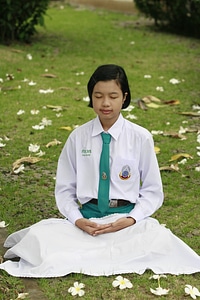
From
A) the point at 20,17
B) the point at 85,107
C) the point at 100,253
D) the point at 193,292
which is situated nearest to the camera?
the point at 193,292

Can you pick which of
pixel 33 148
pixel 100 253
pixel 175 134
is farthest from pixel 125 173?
pixel 175 134

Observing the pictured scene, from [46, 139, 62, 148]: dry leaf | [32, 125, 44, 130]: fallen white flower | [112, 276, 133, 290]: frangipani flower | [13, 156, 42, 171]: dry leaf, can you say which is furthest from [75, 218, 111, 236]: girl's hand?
[32, 125, 44, 130]: fallen white flower

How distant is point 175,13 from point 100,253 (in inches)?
356

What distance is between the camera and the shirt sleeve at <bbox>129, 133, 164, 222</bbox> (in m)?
3.88

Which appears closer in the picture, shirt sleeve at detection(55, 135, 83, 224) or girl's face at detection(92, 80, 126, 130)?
girl's face at detection(92, 80, 126, 130)

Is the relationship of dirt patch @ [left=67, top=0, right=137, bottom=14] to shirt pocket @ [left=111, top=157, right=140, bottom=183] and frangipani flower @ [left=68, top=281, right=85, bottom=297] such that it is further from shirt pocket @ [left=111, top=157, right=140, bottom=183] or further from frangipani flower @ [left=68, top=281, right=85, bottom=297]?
frangipani flower @ [left=68, top=281, right=85, bottom=297]

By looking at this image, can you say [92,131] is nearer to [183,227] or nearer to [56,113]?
[183,227]

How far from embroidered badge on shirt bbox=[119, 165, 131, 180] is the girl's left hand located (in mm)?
241

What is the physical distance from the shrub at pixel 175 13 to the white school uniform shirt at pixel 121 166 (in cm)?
810

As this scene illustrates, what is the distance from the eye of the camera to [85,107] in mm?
7332

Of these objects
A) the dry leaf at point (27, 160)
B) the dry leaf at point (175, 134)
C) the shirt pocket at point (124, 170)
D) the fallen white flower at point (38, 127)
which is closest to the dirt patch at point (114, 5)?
the fallen white flower at point (38, 127)

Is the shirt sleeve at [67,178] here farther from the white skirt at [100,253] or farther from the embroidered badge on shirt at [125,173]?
the embroidered badge on shirt at [125,173]

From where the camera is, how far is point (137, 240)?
12.3 feet

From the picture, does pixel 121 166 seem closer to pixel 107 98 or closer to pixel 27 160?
pixel 107 98
